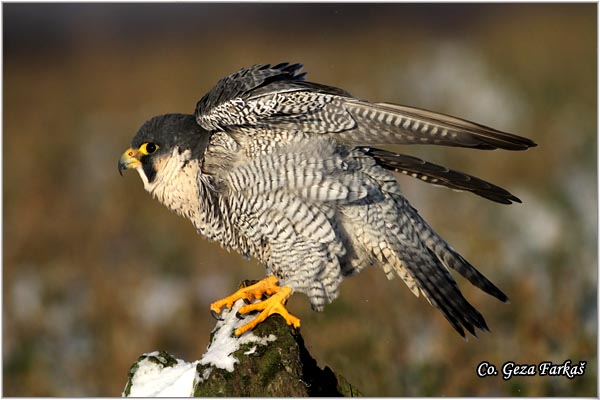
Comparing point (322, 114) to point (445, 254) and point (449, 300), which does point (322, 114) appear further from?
point (449, 300)

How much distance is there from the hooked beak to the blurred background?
1.39 m

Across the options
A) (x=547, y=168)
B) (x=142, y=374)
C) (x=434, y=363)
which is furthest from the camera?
(x=547, y=168)

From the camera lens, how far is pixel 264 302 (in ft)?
13.3

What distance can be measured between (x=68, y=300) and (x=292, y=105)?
521 centimetres

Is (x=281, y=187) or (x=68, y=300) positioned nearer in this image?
(x=281, y=187)

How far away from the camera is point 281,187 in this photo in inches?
166

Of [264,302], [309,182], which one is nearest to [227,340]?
[264,302]

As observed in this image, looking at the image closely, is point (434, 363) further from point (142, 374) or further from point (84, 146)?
point (84, 146)

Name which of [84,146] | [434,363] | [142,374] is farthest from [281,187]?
[84,146]

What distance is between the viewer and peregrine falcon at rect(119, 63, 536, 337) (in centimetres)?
414

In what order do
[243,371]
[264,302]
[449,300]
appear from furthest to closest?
[449,300] < [264,302] < [243,371]

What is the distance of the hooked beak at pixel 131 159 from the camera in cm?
462

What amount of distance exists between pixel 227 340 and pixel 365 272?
3.79 meters

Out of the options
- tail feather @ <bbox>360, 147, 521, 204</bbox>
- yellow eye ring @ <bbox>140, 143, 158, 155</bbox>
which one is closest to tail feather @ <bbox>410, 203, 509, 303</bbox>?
tail feather @ <bbox>360, 147, 521, 204</bbox>
